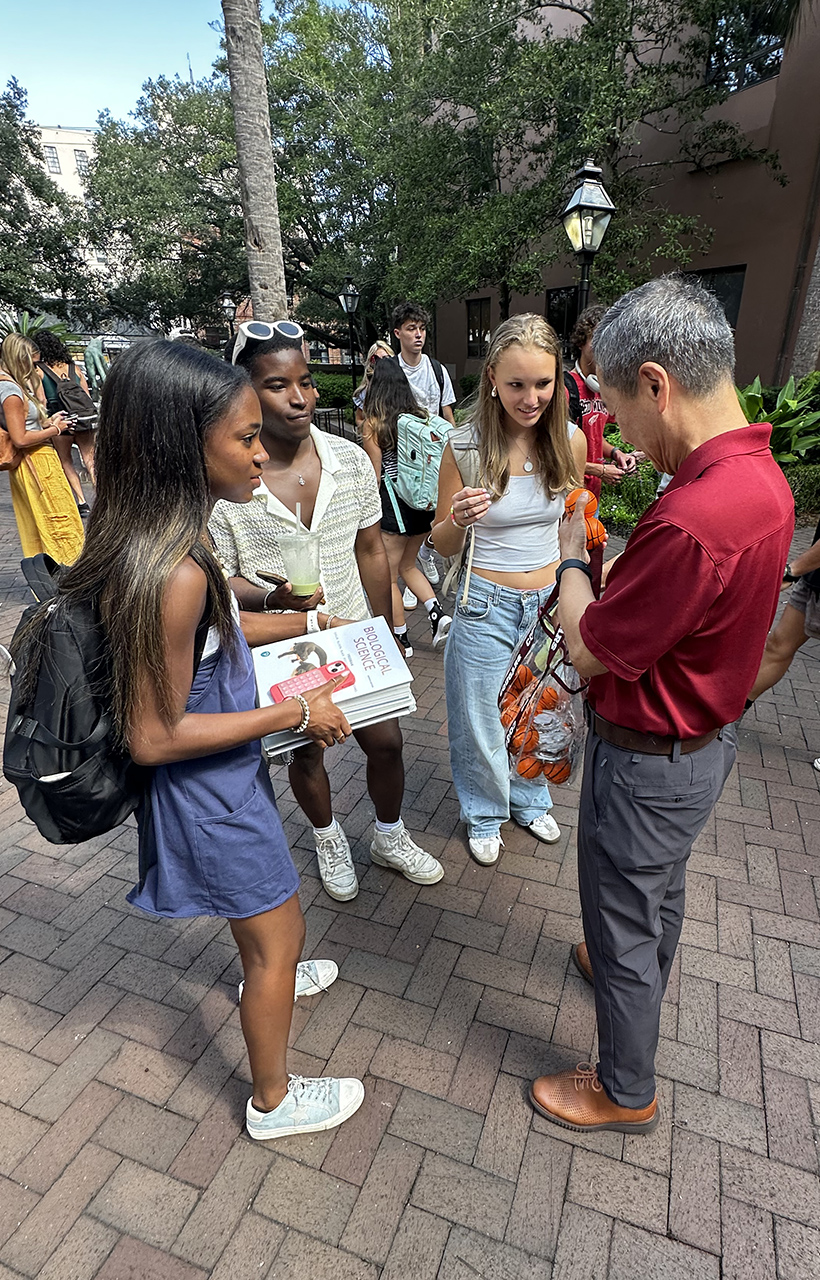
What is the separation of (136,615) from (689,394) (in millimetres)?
1136

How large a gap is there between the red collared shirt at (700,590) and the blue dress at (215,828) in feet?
2.64

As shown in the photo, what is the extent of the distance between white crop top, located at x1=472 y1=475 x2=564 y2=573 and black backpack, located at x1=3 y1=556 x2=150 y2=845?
1.54 m

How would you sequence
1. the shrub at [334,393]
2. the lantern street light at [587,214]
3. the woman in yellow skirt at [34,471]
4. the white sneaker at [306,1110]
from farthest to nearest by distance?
the shrub at [334,393] < the lantern street light at [587,214] < the woman in yellow skirt at [34,471] < the white sneaker at [306,1110]

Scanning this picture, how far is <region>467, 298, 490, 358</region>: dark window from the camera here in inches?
827

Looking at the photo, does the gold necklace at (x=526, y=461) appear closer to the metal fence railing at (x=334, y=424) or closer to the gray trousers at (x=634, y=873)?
the gray trousers at (x=634, y=873)

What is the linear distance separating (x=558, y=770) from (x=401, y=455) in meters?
2.70

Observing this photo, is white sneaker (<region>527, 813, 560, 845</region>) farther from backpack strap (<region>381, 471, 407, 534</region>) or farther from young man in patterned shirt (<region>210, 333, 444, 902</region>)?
backpack strap (<region>381, 471, 407, 534</region>)

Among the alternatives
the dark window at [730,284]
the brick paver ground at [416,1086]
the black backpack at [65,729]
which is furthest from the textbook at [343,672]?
the dark window at [730,284]

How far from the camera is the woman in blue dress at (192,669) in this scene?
1252 mm

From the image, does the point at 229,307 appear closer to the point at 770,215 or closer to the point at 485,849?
the point at 770,215

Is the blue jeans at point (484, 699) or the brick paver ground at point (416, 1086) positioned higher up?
the blue jeans at point (484, 699)

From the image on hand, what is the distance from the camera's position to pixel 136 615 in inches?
48.0

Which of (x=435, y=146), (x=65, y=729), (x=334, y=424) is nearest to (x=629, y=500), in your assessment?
(x=65, y=729)

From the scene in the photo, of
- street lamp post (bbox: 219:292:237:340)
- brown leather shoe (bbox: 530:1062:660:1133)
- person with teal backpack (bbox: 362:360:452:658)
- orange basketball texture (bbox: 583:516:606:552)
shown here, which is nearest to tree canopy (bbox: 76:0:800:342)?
street lamp post (bbox: 219:292:237:340)
